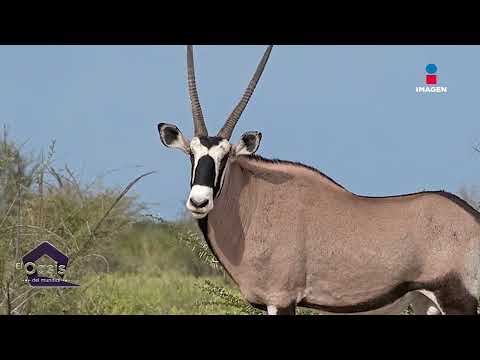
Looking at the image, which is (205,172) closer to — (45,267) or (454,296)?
(454,296)

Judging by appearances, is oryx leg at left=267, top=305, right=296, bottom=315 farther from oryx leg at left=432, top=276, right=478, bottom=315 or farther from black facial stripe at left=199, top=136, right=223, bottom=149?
black facial stripe at left=199, top=136, right=223, bottom=149

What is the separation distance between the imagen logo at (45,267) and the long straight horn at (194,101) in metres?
2.36

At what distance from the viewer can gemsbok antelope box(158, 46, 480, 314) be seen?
624 cm

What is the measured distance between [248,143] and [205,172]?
1.61 ft

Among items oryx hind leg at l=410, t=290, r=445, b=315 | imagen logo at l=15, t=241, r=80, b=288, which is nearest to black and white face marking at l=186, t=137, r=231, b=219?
oryx hind leg at l=410, t=290, r=445, b=315

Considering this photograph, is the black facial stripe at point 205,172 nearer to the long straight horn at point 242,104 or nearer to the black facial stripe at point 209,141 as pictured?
the black facial stripe at point 209,141

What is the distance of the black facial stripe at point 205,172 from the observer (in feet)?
19.6

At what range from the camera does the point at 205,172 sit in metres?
5.99

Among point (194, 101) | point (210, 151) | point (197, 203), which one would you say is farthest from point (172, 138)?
point (197, 203)

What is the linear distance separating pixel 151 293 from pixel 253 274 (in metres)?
5.58

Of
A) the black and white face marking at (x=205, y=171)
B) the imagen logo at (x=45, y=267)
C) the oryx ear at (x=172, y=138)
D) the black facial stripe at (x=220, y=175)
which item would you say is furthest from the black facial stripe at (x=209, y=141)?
the imagen logo at (x=45, y=267)

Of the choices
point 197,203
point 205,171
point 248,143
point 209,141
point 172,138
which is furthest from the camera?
point 172,138

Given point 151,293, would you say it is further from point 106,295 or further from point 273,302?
point 273,302
